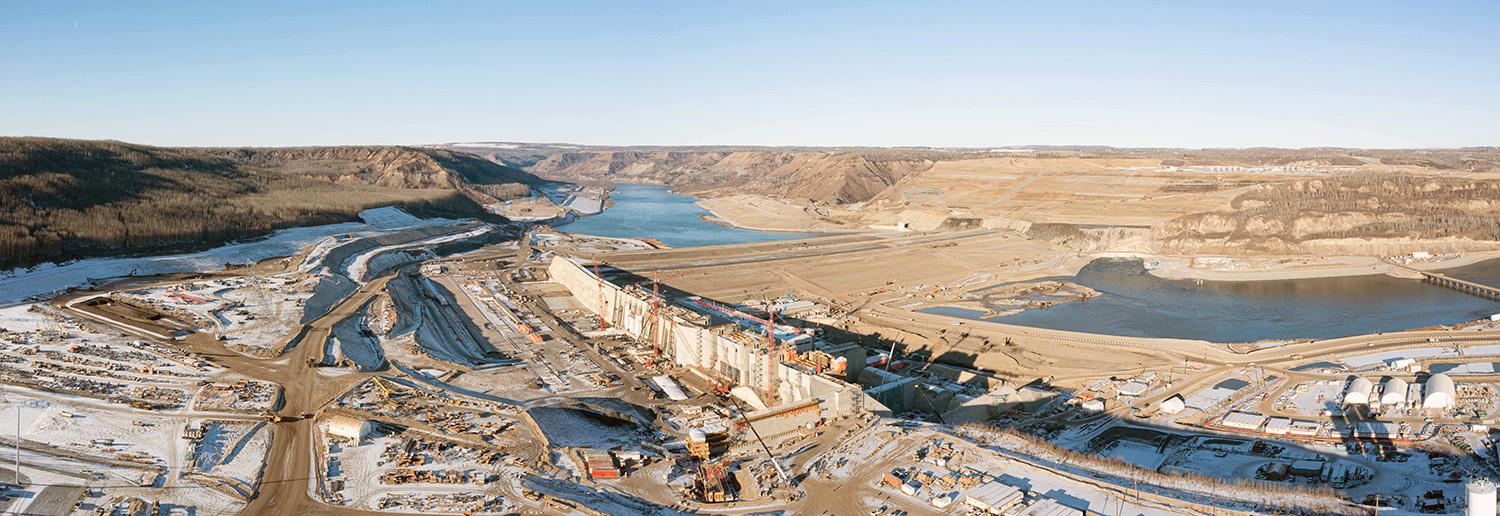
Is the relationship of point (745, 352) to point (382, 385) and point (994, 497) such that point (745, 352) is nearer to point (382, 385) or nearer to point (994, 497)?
point (382, 385)

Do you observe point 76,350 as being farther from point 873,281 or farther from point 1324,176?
point 1324,176

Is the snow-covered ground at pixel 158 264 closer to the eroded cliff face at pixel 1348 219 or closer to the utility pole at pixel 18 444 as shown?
the utility pole at pixel 18 444

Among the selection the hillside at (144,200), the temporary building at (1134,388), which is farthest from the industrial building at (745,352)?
the hillside at (144,200)

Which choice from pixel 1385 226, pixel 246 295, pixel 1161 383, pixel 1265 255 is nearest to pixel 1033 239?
pixel 1265 255

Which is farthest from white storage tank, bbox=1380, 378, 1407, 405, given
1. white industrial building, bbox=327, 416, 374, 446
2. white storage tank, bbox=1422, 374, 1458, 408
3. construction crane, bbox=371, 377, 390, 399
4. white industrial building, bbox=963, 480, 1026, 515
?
construction crane, bbox=371, 377, 390, 399

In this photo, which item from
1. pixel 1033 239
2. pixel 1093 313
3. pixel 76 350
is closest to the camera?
pixel 76 350

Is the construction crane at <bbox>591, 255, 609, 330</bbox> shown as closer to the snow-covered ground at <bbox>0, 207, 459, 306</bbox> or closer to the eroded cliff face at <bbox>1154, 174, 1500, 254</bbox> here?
the snow-covered ground at <bbox>0, 207, 459, 306</bbox>
